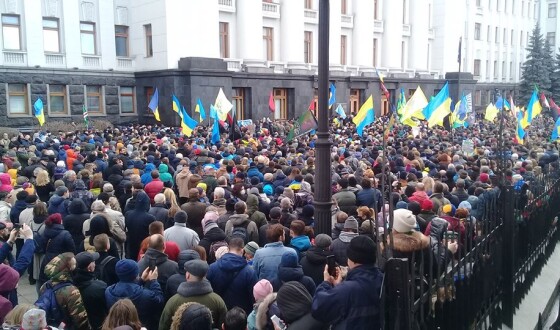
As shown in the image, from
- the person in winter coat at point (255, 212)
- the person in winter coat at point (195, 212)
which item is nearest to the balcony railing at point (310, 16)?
the person in winter coat at point (195, 212)

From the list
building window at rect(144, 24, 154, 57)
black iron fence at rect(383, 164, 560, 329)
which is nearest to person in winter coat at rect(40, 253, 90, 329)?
black iron fence at rect(383, 164, 560, 329)

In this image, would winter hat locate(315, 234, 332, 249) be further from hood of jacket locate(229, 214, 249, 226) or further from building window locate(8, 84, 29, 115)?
building window locate(8, 84, 29, 115)

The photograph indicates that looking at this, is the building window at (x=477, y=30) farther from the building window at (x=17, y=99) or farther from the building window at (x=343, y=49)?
the building window at (x=17, y=99)

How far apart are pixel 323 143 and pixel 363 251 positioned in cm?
200

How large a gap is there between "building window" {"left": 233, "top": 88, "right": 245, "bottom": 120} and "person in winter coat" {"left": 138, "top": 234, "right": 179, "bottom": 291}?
24.1 m

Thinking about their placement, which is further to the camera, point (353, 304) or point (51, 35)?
point (51, 35)

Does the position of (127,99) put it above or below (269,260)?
above

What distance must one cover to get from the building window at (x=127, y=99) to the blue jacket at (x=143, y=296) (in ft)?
82.8

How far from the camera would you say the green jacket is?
165 inches

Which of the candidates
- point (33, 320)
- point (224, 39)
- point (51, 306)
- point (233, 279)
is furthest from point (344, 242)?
point (224, 39)

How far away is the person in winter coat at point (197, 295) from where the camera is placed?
4.20 metres

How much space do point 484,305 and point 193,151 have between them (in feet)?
29.3

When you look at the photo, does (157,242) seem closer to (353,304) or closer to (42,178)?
(353,304)

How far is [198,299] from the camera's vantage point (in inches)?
167
